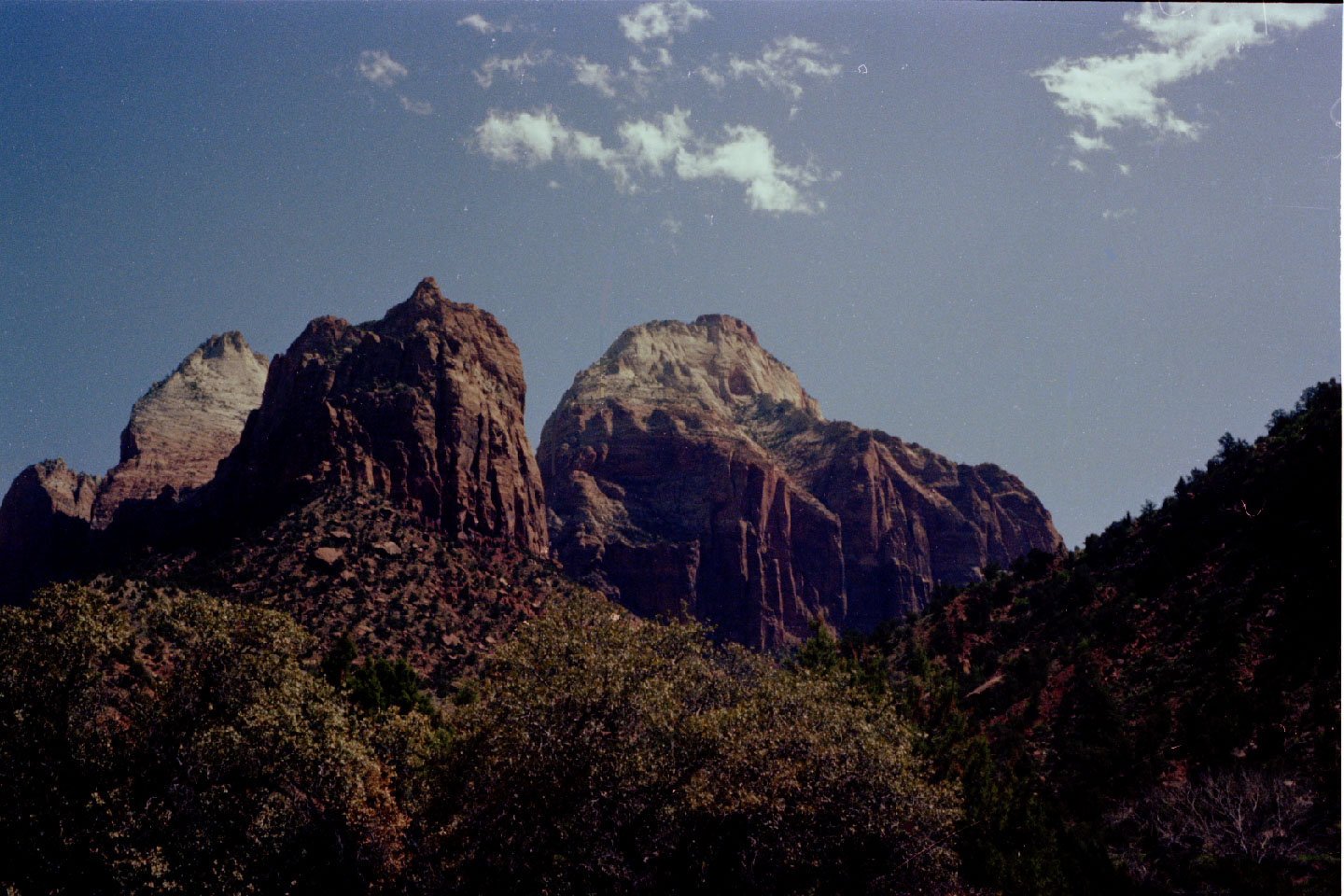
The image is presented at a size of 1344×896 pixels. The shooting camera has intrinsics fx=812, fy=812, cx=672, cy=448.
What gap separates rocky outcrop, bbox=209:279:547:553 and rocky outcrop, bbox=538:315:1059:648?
38729mm

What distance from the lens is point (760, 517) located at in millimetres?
169250

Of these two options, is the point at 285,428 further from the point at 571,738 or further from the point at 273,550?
the point at 571,738

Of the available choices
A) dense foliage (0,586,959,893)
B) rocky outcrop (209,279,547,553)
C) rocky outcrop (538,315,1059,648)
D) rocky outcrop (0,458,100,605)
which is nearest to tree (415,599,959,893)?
dense foliage (0,586,959,893)

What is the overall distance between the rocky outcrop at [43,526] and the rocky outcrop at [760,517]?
75.4 m

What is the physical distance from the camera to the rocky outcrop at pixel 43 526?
119125 millimetres

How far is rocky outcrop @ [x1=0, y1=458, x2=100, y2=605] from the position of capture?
119125 millimetres

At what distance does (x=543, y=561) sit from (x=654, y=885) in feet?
293

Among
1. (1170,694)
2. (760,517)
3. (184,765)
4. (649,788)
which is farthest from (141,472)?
(1170,694)

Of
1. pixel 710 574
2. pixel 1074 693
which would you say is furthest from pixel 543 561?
pixel 1074 693

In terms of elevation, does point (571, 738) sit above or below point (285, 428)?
below

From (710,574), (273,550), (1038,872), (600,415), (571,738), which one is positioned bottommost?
(1038,872)

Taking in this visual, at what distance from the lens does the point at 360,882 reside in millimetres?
20016

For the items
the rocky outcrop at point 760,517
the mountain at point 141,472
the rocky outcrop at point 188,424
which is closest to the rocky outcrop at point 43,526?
the mountain at point 141,472

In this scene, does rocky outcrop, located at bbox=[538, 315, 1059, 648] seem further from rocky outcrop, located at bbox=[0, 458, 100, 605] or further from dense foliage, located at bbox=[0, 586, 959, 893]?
dense foliage, located at bbox=[0, 586, 959, 893]
